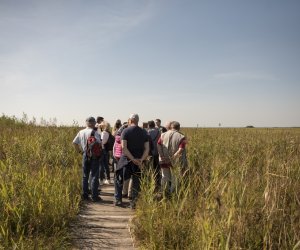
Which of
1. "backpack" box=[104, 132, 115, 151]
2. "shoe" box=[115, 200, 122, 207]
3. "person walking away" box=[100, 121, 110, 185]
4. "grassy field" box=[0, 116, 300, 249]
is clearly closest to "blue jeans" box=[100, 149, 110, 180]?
"person walking away" box=[100, 121, 110, 185]

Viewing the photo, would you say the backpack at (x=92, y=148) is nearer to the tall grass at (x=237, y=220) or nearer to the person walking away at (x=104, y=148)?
the person walking away at (x=104, y=148)

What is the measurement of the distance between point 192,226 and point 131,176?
2.82 meters

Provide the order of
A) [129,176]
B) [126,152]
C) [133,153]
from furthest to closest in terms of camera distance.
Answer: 1. [129,176]
2. [133,153]
3. [126,152]

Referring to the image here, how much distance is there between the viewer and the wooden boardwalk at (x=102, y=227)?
4492 mm

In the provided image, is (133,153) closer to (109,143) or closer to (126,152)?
(126,152)

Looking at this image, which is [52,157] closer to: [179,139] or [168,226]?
[179,139]

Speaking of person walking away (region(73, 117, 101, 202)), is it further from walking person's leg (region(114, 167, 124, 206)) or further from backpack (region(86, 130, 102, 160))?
walking person's leg (region(114, 167, 124, 206))

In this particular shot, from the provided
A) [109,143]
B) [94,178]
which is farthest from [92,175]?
[109,143]

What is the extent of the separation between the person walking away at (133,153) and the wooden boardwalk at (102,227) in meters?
0.52

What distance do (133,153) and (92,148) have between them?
106cm

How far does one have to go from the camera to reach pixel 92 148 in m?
7.13

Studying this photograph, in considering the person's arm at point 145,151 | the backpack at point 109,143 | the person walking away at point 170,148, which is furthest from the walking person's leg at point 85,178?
the backpack at point 109,143

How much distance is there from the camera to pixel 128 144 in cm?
680

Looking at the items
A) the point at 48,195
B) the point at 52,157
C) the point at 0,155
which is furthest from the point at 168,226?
the point at 0,155
